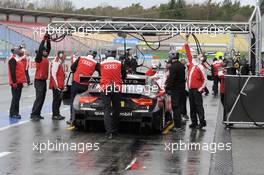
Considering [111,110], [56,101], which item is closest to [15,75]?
[56,101]

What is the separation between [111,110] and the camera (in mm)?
11484

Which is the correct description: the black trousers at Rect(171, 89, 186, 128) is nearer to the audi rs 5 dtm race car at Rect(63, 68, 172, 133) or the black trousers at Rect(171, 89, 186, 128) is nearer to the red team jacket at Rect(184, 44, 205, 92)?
the red team jacket at Rect(184, 44, 205, 92)

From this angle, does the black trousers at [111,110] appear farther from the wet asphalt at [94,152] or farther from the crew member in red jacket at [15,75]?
the crew member in red jacket at [15,75]

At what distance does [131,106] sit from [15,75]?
379 centimetres

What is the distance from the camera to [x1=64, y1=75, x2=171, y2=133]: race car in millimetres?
11656

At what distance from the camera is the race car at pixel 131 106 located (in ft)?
38.2

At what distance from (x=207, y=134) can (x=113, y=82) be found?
2.54 m

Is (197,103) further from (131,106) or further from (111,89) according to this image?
(111,89)

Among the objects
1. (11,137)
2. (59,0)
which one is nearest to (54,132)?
(11,137)

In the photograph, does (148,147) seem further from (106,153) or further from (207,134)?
(207,134)

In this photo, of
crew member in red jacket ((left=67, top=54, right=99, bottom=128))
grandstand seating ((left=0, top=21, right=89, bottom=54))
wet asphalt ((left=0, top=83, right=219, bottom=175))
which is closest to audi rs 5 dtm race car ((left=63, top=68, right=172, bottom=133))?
wet asphalt ((left=0, top=83, right=219, bottom=175))

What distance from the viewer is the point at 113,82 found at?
1145cm

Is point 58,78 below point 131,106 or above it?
above

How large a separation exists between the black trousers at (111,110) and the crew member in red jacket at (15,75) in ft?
11.4
